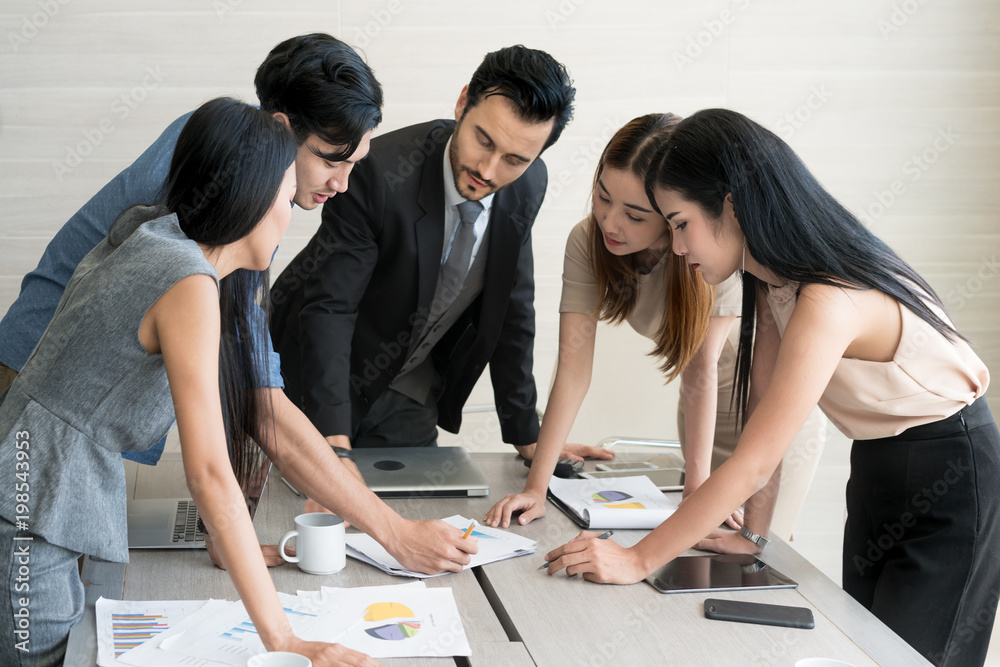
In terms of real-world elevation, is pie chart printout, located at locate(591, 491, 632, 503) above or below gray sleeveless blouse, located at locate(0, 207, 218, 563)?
below

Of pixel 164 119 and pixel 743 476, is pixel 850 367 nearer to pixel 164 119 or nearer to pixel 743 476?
pixel 743 476

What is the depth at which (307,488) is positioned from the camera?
143cm

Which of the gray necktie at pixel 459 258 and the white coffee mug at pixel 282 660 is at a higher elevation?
the gray necktie at pixel 459 258

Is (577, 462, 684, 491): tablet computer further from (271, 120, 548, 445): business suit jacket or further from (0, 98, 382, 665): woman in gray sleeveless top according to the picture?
(0, 98, 382, 665): woman in gray sleeveless top

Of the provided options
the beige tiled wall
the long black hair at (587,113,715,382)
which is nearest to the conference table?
the long black hair at (587,113,715,382)

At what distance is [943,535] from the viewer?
1427 mm

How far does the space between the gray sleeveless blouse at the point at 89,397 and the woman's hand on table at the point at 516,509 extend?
66 cm

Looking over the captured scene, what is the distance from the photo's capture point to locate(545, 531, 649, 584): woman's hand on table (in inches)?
51.6

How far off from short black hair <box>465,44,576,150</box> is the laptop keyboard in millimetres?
969

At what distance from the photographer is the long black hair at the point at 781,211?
1.33 m

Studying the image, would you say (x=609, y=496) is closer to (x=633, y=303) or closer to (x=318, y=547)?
(x=633, y=303)

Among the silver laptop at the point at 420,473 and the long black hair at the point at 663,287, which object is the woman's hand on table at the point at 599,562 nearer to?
the silver laptop at the point at 420,473

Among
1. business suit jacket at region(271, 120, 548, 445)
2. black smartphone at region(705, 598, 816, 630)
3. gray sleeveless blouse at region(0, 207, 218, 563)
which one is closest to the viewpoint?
gray sleeveless blouse at region(0, 207, 218, 563)

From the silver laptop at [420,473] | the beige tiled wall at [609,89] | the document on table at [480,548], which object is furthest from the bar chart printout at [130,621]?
the beige tiled wall at [609,89]
